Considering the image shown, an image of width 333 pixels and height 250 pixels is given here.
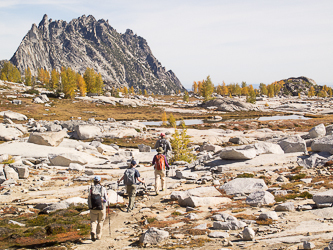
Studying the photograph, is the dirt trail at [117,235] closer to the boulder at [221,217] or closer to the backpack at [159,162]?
the backpack at [159,162]

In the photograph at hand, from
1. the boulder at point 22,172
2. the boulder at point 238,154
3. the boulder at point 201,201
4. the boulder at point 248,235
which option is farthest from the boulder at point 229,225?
the boulder at point 22,172

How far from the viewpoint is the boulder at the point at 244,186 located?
15857 mm

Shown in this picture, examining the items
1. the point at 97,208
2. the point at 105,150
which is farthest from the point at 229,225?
the point at 105,150

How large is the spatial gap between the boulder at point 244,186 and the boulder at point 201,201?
1681 millimetres

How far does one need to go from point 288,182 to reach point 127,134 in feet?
141

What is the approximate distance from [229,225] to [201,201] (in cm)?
389

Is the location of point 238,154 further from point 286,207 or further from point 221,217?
point 221,217

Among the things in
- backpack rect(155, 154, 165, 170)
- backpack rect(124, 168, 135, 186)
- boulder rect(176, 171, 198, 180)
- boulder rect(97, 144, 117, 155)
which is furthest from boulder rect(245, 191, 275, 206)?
boulder rect(97, 144, 117, 155)

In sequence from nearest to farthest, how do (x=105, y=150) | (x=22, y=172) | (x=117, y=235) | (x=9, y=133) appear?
(x=117, y=235) < (x=22, y=172) < (x=105, y=150) < (x=9, y=133)

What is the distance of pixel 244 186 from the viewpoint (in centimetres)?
1627

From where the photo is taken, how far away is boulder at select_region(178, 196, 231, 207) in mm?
13836

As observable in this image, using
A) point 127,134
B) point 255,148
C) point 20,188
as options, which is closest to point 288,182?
point 255,148

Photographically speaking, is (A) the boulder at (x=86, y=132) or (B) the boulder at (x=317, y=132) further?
(A) the boulder at (x=86, y=132)

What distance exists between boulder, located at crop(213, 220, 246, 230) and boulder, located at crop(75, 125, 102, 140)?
44.3 meters
